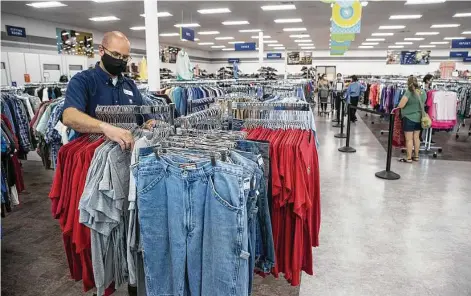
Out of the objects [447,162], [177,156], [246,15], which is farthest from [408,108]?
[246,15]

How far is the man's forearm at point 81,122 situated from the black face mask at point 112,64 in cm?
51

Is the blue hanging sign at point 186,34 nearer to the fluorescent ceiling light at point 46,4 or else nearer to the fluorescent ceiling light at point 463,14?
the fluorescent ceiling light at point 46,4

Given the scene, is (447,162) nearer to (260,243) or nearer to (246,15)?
(260,243)

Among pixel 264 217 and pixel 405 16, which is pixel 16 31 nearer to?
pixel 264 217

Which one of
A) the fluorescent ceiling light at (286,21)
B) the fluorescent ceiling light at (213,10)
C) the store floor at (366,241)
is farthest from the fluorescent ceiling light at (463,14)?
the store floor at (366,241)

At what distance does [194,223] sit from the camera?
1621 millimetres

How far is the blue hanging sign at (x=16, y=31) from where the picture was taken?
1184 centimetres

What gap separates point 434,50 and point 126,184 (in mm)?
33445

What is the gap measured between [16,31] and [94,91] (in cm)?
1250

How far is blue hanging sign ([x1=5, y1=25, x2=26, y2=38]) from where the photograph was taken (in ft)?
38.9

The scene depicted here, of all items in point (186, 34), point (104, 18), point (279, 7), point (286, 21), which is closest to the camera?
point (186, 34)

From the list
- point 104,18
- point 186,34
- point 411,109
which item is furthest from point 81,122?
point 104,18

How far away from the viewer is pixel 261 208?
76.9 inches

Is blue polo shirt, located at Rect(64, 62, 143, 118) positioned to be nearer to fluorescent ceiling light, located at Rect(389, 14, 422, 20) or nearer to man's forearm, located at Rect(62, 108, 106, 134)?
man's forearm, located at Rect(62, 108, 106, 134)
